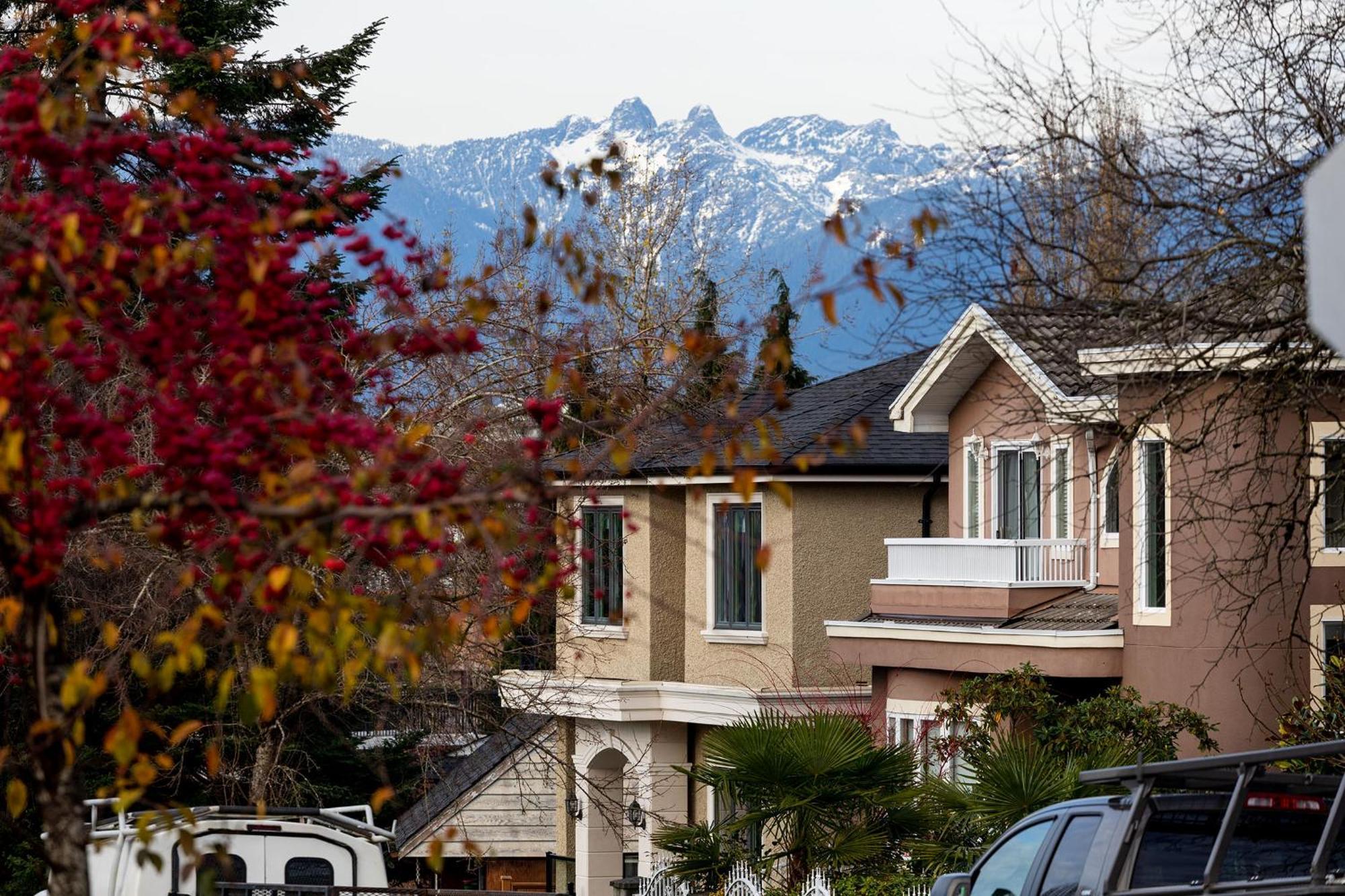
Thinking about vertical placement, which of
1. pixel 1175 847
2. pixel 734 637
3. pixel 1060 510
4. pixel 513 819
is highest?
pixel 1060 510

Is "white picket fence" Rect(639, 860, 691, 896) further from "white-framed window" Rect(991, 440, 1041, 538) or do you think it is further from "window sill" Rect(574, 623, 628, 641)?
"window sill" Rect(574, 623, 628, 641)

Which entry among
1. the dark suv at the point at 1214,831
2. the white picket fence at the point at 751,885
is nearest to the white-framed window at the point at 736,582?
the white picket fence at the point at 751,885

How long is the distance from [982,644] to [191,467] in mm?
18763

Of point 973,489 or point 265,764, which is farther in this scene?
point 973,489

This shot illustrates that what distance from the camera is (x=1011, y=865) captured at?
440 inches

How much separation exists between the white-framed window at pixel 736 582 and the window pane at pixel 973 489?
3612mm

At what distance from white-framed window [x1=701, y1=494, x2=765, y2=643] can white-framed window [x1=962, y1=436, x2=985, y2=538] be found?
3.55 metres

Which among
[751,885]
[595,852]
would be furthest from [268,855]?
[595,852]

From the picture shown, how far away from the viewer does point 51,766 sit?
533cm

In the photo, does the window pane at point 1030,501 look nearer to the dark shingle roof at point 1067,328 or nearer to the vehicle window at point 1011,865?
the dark shingle roof at point 1067,328

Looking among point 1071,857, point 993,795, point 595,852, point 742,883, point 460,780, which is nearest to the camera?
point 1071,857

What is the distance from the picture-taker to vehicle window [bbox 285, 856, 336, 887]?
16.7 m

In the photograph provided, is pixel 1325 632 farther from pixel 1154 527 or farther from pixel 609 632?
pixel 609 632

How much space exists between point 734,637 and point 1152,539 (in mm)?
9318
